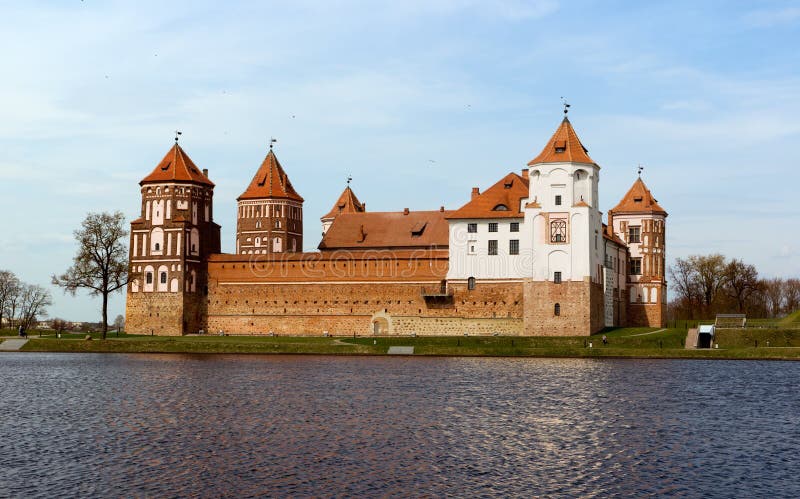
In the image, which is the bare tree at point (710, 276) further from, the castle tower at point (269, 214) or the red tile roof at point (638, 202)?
the castle tower at point (269, 214)

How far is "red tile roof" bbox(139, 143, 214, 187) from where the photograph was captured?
75.9 m

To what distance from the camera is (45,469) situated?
22125 mm

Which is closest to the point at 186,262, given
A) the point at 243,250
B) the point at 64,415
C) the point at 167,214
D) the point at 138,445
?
the point at 167,214

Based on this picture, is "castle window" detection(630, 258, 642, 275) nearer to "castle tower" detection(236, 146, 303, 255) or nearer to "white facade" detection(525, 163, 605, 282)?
"white facade" detection(525, 163, 605, 282)

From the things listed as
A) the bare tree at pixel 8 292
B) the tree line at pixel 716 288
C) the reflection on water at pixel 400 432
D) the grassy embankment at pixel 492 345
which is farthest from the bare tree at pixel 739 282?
the bare tree at pixel 8 292

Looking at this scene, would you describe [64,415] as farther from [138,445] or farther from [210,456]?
[210,456]

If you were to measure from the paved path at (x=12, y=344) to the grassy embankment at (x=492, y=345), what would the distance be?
2.37 ft

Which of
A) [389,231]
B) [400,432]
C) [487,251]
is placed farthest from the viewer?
[389,231]

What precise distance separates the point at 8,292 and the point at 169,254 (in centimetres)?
3578

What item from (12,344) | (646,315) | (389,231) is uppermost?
(389,231)

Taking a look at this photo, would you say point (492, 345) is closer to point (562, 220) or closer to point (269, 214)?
point (562, 220)

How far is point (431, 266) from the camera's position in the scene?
71312 mm

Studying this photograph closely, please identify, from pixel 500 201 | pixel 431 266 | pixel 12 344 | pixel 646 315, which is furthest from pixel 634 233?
pixel 12 344

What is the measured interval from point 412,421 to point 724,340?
114 feet
